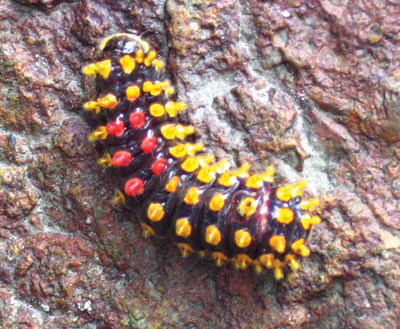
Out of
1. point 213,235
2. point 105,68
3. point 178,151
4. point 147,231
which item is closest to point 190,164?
point 178,151

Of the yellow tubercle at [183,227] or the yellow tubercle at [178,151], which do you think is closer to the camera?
the yellow tubercle at [183,227]

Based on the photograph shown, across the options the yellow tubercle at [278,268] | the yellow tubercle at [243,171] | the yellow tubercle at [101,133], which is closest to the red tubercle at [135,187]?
the yellow tubercle at [101,133]

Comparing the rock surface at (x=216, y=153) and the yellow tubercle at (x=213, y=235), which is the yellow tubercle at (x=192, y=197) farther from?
the rock surface at (x=216, y=153)

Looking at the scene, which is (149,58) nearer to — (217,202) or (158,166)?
(158,166)

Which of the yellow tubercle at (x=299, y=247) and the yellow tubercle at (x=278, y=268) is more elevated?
the yellow tubercle at (x=299, y=247)

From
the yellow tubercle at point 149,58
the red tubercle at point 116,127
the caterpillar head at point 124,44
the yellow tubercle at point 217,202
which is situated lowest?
the yellow tubercle at point 217,202

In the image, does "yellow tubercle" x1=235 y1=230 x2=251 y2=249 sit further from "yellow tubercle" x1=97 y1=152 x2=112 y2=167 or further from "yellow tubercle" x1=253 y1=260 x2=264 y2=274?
"yellow tubercle" x1=97 y1=152 x2=112 y2=167

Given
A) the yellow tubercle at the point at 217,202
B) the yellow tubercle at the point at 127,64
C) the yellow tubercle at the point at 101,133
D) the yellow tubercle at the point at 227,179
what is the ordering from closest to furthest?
the yellow tubercle at the point at 217,202, the yellow tubercle at the point at 227,179, the yellow tubercle at the point at 127,64, the yellow tubercle at the point at 101,133
